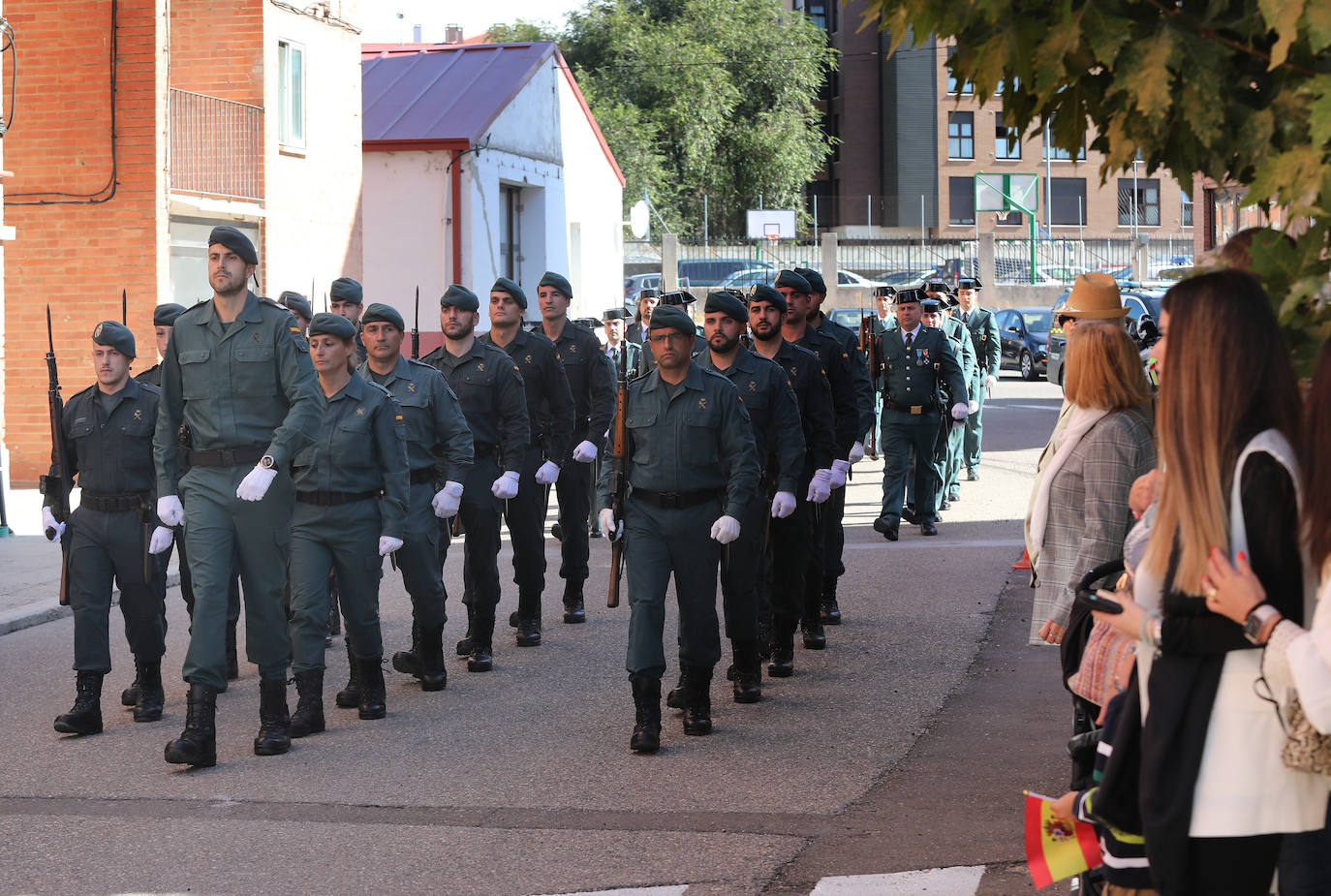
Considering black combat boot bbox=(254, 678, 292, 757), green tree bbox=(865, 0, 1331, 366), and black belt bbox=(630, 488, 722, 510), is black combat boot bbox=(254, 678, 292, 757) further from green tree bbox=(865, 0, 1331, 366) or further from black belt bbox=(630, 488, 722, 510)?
green tree bbox=(865, 0, 1331, 366)

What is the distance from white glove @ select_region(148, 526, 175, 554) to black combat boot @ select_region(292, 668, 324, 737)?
0.93 metres

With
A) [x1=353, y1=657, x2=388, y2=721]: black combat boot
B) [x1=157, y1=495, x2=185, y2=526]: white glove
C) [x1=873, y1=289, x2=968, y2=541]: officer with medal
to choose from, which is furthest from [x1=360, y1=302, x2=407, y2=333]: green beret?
[x1=873, y1=289, x2=968, y2=541]: officer with medal

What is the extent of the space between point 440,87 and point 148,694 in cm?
2217

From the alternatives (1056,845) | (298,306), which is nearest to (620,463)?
(1056,845)

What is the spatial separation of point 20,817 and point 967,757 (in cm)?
386

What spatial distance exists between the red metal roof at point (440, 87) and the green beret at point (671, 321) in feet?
65.0

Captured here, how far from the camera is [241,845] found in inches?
240

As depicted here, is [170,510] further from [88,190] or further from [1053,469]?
[88,190]

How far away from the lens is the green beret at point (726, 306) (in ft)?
28.5

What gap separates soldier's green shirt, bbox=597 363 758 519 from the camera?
7762mm

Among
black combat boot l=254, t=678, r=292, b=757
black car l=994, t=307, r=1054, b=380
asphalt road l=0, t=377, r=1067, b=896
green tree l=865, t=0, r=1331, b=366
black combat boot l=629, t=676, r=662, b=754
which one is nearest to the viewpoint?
green tree l=865, t=0, r=1331, b=366

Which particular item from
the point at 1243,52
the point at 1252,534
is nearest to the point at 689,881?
the point at 1252,534

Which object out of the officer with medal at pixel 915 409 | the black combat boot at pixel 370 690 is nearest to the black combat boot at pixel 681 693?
the black combat boot at pixel 370 690

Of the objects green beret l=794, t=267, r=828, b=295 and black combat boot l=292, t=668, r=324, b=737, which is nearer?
black combat boot l=292, t=668, r=324, b=737
